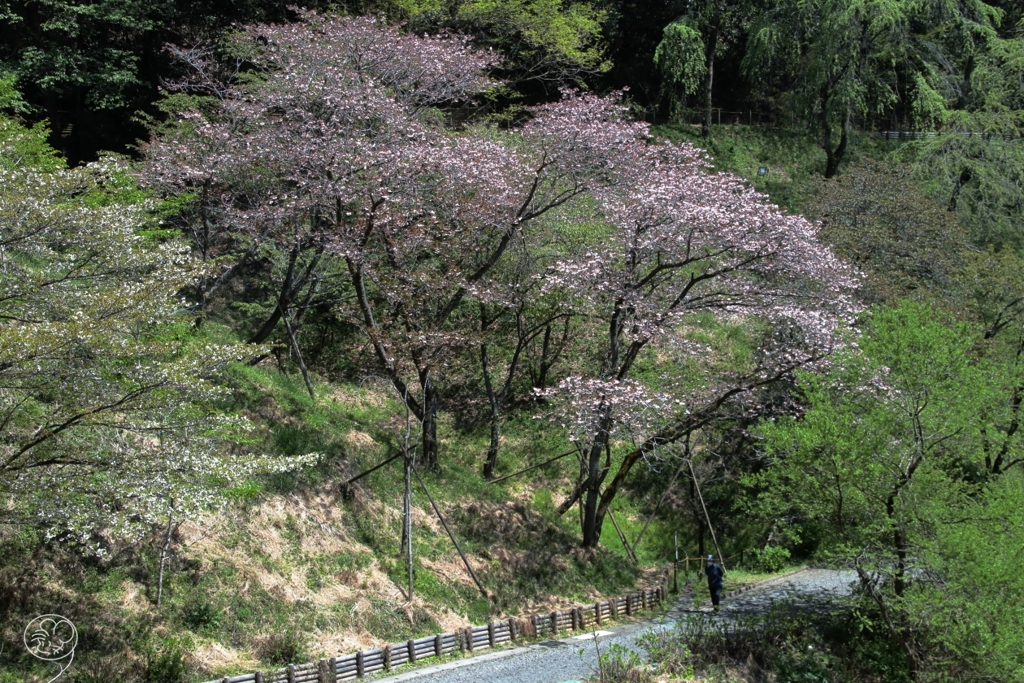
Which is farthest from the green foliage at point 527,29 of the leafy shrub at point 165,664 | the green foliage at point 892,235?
the leafy shrub at point 165,664

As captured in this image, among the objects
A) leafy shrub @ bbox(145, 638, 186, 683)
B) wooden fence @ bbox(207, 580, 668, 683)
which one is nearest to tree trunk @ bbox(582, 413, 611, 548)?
wooden fence @ bbox(207, 580, 668, 683)

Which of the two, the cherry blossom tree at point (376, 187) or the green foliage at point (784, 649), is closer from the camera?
the green foliage at point (784, 649)

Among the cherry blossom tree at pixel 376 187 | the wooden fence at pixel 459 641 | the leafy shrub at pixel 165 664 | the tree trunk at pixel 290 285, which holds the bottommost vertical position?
the wooden fence at pixel 459 641

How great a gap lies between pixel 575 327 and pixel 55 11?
19.3 meters

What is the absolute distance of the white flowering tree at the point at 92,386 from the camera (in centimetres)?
973

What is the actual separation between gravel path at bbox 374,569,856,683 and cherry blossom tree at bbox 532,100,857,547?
3365 mm

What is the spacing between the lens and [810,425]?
661 inches

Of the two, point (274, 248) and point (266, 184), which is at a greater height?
point (266, 184)

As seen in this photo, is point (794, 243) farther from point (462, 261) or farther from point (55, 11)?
point (55, 11)

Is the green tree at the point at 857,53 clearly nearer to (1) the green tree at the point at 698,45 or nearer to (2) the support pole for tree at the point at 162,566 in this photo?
(1) the green tree at the point at 698,45

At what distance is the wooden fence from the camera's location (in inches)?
476

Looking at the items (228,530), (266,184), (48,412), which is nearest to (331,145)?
(266,184)

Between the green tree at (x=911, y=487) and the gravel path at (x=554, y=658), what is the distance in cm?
312

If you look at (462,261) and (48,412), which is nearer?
(48,412)
